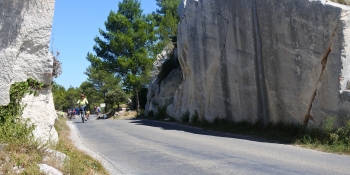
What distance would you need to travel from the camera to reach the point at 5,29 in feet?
27.4

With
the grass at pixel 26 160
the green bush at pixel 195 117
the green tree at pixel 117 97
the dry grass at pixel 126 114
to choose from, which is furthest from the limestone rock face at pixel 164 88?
the grass at pixel 26 160

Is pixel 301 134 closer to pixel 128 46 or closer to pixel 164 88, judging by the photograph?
pixel 164 88

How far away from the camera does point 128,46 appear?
48.8 metres

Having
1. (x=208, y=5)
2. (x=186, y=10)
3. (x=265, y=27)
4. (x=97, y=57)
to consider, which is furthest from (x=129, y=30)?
(x=265, y=27)

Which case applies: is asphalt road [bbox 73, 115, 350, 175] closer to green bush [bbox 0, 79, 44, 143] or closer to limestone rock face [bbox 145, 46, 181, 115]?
green bush [bbox 0, 79, 44, 143]

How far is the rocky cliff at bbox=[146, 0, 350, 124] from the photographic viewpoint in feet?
49.2

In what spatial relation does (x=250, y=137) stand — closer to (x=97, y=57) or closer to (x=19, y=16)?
(x=19, y=16)

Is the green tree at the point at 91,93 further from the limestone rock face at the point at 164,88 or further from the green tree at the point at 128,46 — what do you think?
the limestone rock face at the point at 164,88

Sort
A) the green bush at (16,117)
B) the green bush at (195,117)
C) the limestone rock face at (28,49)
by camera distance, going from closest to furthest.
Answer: the green bush at (16,117), the limestone rock face at (28,49), the green bush at (195,117)

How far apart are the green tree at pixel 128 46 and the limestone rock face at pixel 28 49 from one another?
39169 mm

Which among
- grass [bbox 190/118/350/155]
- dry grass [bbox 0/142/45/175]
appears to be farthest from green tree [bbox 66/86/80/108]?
dry grass [bbox 0/142/45/175]

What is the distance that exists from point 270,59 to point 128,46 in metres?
32.3

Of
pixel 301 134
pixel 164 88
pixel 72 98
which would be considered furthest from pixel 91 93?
pixel 301 134

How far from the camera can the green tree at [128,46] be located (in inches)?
1909
